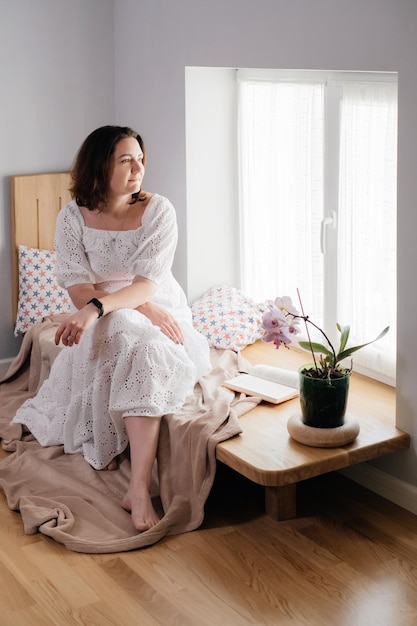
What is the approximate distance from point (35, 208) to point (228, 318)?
1061 millimetres

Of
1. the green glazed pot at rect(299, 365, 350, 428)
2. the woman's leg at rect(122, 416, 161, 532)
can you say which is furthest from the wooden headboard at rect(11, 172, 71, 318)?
the green glazed pot at rect(299, 365, 350, 428)

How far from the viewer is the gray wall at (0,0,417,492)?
325cm

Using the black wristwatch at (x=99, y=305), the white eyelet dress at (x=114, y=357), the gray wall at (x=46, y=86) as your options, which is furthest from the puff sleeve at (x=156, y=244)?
the gray wall at (x=46, y=86)

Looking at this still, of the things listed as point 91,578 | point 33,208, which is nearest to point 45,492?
point 91,578

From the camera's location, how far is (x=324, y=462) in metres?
2.63

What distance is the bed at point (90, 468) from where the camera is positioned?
2.67m

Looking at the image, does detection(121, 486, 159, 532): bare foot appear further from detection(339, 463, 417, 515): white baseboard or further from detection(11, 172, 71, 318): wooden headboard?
detection(11, 172, 71, 318): wooden headboard

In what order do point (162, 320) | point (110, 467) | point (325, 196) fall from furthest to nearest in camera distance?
point (325, 196) → point (162, 320) → point (110, 467)

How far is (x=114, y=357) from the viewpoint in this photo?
2967 mm

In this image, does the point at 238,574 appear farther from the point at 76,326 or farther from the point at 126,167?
the point at 126,167

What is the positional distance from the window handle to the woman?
0.59 meters

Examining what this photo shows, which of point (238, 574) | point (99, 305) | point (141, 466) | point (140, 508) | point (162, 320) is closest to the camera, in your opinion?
point (238, 574)

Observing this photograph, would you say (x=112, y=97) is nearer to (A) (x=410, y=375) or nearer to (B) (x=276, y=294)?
(B) (x=276, y=294)

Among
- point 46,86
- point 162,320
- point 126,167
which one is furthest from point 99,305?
point 46,86
